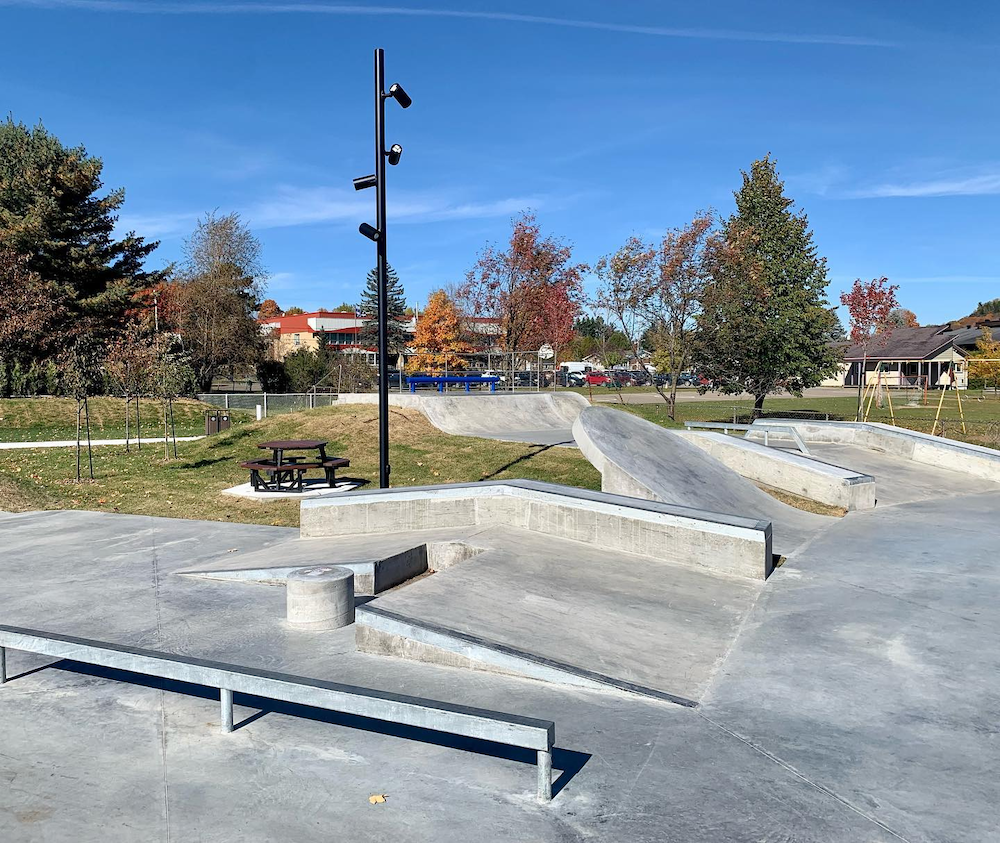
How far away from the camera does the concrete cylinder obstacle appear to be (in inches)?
231

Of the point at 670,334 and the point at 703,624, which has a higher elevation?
the point at 670,334

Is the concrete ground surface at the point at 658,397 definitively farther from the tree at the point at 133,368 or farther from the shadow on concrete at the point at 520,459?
the tree at the point at 133,368

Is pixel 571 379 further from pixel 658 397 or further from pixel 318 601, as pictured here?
pixel 318 601

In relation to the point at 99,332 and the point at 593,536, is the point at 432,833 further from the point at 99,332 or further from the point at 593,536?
the point at 99,332

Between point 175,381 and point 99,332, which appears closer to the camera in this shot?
point 175,381

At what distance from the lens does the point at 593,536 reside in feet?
26.8

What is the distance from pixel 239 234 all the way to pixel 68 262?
14.8m

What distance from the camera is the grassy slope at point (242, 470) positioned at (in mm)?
12062

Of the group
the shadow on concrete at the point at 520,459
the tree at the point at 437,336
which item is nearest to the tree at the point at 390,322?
the tree at the point at 437,336

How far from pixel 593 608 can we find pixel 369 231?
20.0 feet

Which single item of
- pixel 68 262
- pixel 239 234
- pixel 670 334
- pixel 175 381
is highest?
pixel 239 234

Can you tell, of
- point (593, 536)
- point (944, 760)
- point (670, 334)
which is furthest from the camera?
point (670, 334)

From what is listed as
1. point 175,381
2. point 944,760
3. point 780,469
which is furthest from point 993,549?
point 175,381

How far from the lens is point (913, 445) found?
16.8 meters
